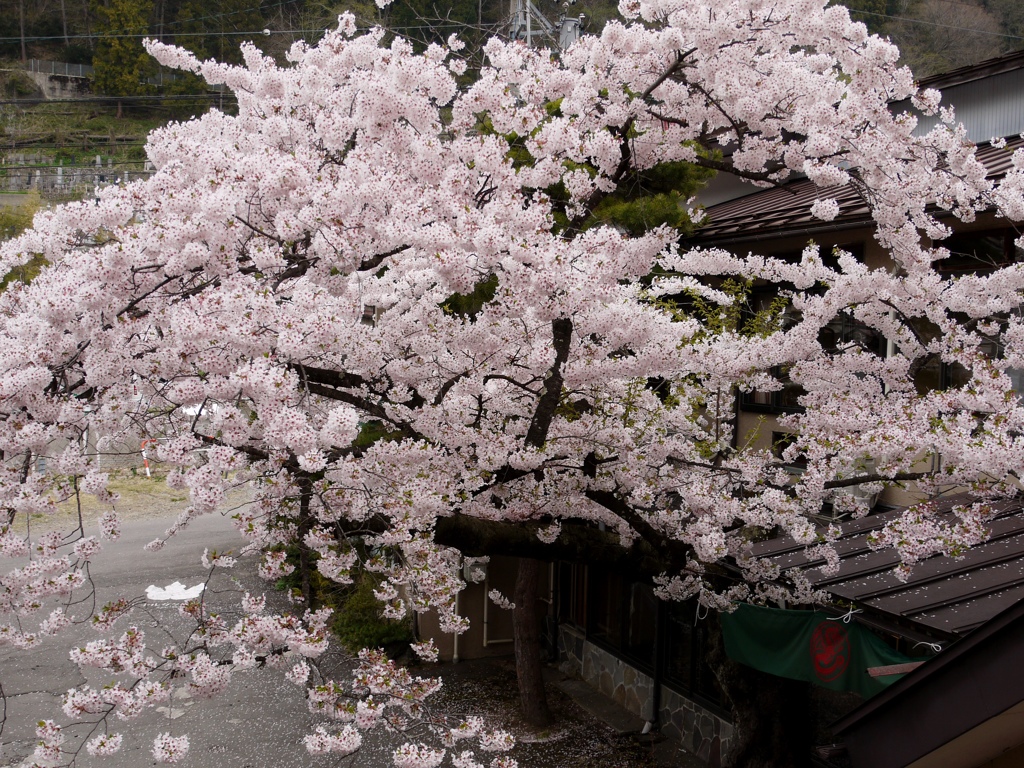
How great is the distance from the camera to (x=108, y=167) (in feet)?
115

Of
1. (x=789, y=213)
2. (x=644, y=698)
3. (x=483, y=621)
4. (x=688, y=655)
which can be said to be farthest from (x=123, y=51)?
(x=688, y=655)

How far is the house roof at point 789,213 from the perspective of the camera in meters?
7.46

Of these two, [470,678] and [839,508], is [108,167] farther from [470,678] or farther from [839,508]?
[839,508]

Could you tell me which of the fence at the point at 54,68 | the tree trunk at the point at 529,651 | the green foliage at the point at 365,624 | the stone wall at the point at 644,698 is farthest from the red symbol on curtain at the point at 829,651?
the fence at the point at 54,68

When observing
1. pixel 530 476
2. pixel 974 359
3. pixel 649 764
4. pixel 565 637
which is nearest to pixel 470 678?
pixel 565 637

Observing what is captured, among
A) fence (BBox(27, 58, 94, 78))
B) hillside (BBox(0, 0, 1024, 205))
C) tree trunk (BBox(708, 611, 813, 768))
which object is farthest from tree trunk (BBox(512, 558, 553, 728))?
fence (BBox(27, 58, 94, 78))

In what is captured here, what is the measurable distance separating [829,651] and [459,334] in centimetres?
345

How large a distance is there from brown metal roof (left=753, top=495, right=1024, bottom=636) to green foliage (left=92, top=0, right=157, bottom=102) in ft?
127

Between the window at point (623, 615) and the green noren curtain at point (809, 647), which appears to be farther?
the window at point (623, 615)

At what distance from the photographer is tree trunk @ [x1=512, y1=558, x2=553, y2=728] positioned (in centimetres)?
929

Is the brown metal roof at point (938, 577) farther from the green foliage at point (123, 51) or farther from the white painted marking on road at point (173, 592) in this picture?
the green foliage at point (123, 51)

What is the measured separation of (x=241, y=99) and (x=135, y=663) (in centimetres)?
402

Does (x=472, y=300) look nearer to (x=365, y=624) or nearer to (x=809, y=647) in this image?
(x=809, y=647)

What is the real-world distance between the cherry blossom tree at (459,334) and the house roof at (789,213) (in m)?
0.95
